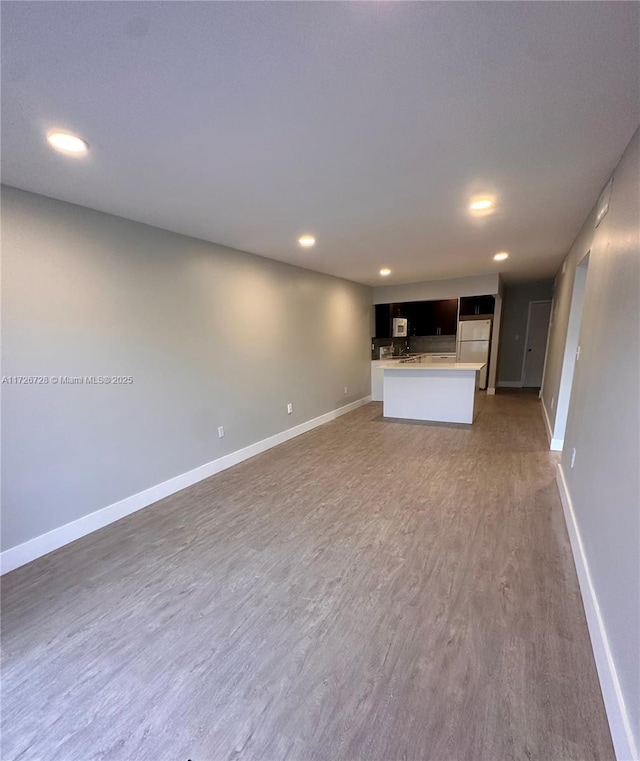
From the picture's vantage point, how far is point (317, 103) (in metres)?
1.31

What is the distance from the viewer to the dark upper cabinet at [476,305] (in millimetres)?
6439

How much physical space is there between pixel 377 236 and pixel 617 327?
7.03 feet

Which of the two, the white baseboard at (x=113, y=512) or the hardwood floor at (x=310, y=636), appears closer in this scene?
the hardwood floor at (x=310, y=636)

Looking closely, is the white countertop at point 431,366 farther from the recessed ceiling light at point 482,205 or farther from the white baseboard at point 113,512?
the recessed ceiling light at point 482,205

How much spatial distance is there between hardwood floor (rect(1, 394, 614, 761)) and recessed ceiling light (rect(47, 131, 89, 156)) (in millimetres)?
2395

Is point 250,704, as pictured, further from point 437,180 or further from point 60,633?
point 437,180

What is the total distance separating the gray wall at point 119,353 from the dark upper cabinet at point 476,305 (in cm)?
428

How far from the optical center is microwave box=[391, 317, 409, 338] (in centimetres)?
684

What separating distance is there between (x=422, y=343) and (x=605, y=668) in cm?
696

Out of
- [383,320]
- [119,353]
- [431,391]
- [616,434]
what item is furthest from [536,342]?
[119,353]

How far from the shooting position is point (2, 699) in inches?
51.8

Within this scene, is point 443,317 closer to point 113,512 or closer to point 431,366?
point 431,366

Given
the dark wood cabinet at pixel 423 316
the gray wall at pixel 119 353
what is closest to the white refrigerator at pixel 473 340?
the dark wood cabinet at pixel 423 316

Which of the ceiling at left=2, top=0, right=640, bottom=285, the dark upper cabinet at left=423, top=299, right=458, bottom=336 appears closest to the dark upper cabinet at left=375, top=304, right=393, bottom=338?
the dark upper cabinet at left=423, top=299, right=458, bottom=336
